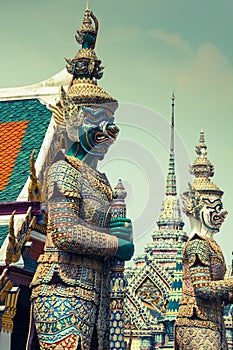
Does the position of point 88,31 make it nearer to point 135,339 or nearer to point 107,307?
point 107,307

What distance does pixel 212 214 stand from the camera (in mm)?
11031

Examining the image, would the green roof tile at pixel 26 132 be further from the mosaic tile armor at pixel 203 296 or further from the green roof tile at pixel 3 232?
the mosaic tile armor at pixel 203 296

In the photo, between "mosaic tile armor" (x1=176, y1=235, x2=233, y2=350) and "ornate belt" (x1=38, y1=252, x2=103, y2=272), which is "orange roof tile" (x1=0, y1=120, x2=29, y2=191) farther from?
"mosaic tile armor" (x1=176, y1=235, x2=233, y2=350)

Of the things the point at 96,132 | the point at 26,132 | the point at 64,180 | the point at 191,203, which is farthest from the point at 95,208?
the point at 26,132

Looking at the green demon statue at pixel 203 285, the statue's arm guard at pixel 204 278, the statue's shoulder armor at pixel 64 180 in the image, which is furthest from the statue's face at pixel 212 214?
the statue's shoulder armor at pixel 64 180

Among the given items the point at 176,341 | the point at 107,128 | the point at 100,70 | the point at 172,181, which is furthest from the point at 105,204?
the point at 172,181

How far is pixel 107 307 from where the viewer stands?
9398 mm

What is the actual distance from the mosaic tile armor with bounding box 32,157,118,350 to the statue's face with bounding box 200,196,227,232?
1880mm

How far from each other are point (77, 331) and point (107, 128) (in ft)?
6.65

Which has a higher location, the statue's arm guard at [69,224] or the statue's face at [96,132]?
the statue's face at [96,132]

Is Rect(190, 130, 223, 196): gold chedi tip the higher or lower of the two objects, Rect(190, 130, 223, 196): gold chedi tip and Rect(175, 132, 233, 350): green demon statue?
the higher

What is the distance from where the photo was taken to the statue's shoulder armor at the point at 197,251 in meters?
10.5

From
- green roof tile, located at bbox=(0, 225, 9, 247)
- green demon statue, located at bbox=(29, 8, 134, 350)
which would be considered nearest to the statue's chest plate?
green demon statue, located at bbox=(29, 8, 134, 350)

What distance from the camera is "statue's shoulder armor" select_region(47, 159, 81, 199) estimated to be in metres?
9.17
